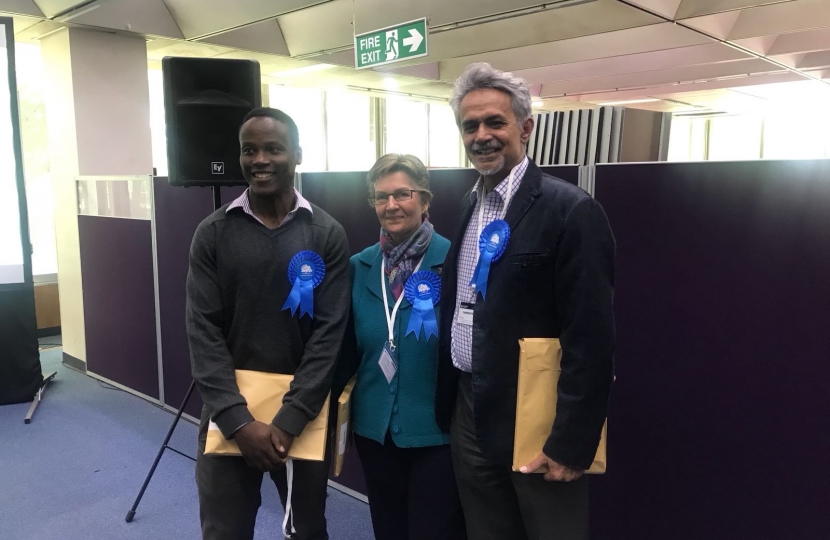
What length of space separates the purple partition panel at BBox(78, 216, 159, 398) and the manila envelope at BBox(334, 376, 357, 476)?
2.68 metres

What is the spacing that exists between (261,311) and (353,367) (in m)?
0.31

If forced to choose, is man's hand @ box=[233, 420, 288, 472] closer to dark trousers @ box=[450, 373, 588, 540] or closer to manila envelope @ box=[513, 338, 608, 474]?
dark trousers @ box=[450, 373, 588, 540]

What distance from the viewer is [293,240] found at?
4.81 ft

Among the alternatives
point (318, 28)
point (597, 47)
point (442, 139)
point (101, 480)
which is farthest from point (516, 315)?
point (442, 139)

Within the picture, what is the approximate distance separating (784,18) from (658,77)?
95.8 inches

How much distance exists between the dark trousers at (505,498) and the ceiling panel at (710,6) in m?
4.37

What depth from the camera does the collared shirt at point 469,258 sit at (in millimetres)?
1237

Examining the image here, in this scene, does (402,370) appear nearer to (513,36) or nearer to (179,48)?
(179,48)

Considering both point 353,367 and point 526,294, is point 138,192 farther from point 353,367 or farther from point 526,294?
point 526,294

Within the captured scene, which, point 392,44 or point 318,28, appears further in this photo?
point 318,28

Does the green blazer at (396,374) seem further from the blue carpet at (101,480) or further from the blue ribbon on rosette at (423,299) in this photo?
the blue carpet at (101,480)

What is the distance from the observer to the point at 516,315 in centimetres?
117

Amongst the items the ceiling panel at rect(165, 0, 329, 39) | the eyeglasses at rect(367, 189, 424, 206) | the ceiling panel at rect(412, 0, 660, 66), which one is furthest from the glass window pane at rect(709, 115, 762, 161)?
the eyeglasses at rect(367, 189, 424, 206)

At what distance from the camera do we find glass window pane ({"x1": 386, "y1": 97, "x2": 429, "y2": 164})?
8984 mm
